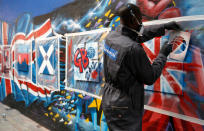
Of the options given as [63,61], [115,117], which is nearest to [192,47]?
[115,117]

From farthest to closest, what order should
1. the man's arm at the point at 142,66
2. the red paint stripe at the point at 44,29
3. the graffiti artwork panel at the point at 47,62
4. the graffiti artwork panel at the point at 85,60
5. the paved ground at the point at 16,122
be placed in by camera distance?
the paved ground at the point at 16,122, the red paint stripe at the point at 44,29, the graffiti artwork panel at the point at 47,62, the graffiti artwork panel at the point at 85,60, the man's arm at the point at 142,66

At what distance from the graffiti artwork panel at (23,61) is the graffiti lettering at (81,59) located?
6.32 ft

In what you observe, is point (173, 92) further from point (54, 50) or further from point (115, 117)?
point (54, 50)

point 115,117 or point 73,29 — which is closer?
point 115,117

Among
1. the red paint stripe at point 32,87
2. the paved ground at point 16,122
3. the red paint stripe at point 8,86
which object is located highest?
the red paint stripe at point 32,87

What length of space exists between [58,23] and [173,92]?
2.51 metres

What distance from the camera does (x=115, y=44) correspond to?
4.54 ft

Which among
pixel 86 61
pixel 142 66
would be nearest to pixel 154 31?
pixel 142 66

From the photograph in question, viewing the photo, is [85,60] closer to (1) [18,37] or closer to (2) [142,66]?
(2) [142,66]

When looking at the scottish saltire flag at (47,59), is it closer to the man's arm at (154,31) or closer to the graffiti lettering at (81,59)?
the graffiti lettering at (81,59)

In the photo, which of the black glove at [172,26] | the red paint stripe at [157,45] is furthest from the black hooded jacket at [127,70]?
the red paint stripe at [157,45]

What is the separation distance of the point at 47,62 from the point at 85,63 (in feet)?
4.20

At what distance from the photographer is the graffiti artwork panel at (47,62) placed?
325 centimetres

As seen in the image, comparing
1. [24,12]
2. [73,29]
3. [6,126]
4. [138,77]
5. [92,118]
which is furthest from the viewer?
[24,12]
